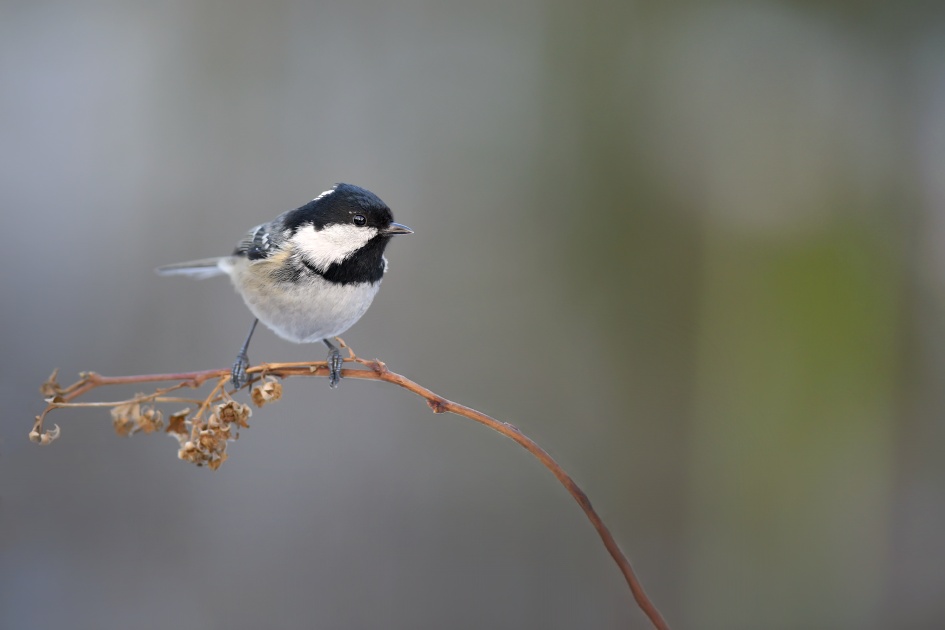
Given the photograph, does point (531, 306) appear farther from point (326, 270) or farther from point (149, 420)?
point (149, 420)

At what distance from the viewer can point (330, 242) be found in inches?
29.1

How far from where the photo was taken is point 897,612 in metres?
1.06

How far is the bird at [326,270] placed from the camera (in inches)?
27.5

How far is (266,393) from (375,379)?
0.29ft

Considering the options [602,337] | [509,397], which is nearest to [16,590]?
[509,397]

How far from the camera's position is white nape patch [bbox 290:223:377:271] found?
0.71 m

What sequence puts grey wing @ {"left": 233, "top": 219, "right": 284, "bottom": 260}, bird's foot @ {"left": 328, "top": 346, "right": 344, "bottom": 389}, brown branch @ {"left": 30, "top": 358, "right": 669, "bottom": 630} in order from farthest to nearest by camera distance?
grey wing @ {"left": 233, "top": 219, "right": 284, "bottom": 260}, bird's foot @ {"left": 328, "top": 346, "right": 344, "bottom": 389}, brown branch @ {"left": 30, "top": 358, "right": 669, "bottom": 630}

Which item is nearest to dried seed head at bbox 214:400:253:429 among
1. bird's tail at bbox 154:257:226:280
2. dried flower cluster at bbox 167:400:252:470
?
dried flower cluster at bbox 167:400:252:470

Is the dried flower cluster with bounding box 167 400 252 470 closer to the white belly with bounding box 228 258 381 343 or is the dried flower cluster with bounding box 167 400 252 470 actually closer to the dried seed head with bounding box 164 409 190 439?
the dried seed head with bounding box 164 409 190 439

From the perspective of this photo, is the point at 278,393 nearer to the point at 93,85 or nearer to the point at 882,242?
the point at 93,85

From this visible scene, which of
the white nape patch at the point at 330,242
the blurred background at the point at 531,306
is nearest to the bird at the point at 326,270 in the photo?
the white nape patch at the point at 330,242

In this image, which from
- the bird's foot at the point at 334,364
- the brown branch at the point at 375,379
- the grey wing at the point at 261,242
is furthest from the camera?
the grey wing at the point at 261,242

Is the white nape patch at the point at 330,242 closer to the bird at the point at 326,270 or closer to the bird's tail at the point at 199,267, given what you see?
the bird at the point at 326,270

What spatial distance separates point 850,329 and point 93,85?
130 centimetres
